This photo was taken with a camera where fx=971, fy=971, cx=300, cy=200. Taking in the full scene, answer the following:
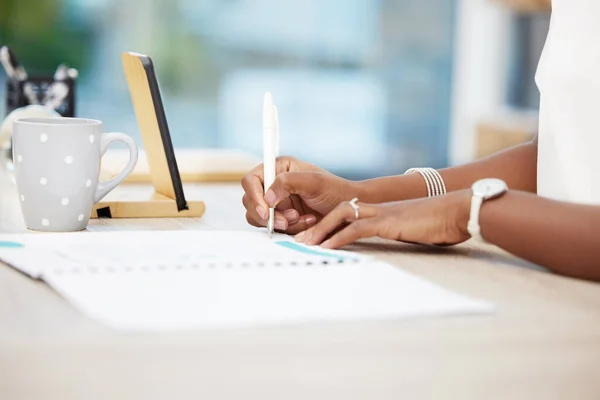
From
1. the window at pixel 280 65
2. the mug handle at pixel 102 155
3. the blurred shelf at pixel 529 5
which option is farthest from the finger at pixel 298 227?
the window at pixel 280 65

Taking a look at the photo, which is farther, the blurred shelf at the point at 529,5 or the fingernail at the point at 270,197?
the blurred shelf at the point at 529,5

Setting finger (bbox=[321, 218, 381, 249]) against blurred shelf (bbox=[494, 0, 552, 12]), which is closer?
finger (bbox=[321, 218, 381, 249])

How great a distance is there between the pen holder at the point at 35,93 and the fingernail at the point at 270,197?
122 centimetres

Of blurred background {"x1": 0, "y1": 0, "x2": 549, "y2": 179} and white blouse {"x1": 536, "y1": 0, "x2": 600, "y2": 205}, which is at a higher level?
white blouse {"x1": 536, "y1": 0, "x2": 600, "y2": 205}

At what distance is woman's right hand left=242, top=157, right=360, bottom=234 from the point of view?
3.58 ft

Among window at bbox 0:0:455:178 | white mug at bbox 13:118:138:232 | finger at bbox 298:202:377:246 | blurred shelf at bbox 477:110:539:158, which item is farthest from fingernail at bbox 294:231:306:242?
window at bbox 0:0:455:178

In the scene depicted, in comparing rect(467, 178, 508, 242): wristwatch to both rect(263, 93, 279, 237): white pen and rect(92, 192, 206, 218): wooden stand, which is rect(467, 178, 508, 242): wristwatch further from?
rect(92, 192, 206, 218): wooden stand

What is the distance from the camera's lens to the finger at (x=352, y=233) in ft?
3.25

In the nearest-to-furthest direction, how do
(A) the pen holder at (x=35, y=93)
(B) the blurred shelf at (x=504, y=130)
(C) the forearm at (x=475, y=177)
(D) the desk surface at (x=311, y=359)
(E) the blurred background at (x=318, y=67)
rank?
(D) the desk surface at (x=311, y=359), (C) the forearm at (x=475, y=177), (A) the pen holder at (x=35, y=93), (B) the blurred shelf at (x=504, y=130), (E) the blurred background at (x=318, y=67)

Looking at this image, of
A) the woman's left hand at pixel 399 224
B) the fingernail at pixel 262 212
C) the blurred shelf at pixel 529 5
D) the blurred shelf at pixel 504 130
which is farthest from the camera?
the blurred shelf at pixel 504 130

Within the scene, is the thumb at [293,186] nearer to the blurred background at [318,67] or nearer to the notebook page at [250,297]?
the notebook page at [250,297]

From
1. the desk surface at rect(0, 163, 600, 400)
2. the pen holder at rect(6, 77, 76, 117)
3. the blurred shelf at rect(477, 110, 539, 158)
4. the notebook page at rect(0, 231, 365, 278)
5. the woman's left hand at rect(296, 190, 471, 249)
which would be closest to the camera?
the desk surface at rect(0, 163, 600, 400)

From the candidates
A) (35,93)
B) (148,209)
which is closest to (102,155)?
(148,209)

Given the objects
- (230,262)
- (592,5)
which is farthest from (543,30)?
(230,262)
